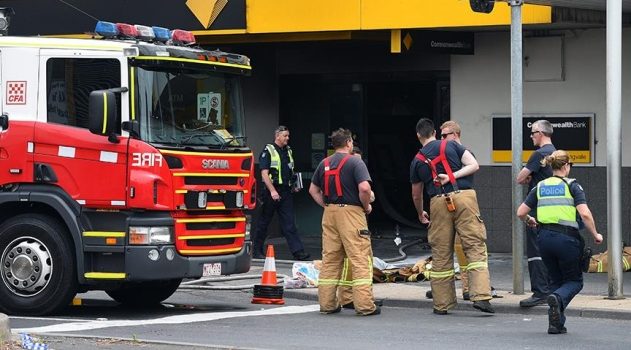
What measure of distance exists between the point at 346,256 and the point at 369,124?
28.6 feet

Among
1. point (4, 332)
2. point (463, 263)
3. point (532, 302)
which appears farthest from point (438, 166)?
point (4, 332)

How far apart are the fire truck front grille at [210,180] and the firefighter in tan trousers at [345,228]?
985mm

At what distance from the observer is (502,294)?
1469cm

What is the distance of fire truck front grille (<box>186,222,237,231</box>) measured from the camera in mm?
13273

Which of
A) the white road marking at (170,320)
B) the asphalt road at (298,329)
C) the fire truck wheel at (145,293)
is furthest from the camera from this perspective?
the fire truck wheel at (145,293)

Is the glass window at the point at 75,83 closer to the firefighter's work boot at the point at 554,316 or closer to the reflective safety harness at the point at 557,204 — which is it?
the reflective safety harness at the point at 557,204

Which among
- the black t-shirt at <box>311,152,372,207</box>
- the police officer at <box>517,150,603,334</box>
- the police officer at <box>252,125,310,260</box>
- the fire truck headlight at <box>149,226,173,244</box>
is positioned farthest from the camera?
the police officer at <box>252,125,310,260</box>

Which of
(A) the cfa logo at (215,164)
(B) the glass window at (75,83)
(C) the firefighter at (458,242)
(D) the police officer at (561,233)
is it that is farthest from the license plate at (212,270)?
(D) the police officer at (561,233)

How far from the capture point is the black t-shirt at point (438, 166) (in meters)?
13.3

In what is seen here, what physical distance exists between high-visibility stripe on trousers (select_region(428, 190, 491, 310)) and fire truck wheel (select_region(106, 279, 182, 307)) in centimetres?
310

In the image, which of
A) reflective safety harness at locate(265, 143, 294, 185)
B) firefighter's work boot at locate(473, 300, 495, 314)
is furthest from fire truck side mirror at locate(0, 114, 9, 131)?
reflective safety harness at locate(265, 143, 294, 185)

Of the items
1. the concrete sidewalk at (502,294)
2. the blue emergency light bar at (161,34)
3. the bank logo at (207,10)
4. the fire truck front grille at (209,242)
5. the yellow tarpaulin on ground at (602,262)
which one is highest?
the bank logo at (207,10)

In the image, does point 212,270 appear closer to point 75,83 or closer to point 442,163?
point 75,83

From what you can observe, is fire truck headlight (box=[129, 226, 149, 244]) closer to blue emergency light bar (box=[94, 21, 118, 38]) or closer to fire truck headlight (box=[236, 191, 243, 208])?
fire truck headlight (box=[236, 191, 243, 208])
